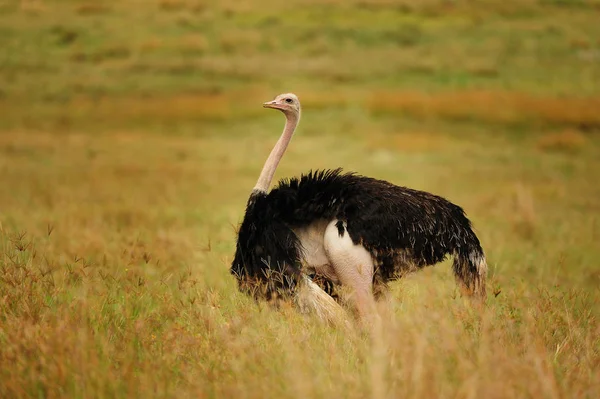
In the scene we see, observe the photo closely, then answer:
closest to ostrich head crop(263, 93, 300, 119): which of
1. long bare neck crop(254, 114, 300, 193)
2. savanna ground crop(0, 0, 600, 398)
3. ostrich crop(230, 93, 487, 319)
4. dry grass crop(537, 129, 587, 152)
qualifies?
long bare neck crop(254, 114, 300, 193)

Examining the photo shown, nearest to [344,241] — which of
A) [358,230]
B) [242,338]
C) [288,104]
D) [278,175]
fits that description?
[358,230]

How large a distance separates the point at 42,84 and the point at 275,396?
27.9 metres

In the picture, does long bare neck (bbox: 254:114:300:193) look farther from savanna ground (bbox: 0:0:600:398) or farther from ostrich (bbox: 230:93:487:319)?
savanna ground (bbox: 0:0:600:398)

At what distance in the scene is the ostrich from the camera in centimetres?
632

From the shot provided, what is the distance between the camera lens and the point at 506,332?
5664 mm

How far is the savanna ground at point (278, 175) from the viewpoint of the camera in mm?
4883

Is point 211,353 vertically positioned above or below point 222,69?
above

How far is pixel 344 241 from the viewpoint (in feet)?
20.8

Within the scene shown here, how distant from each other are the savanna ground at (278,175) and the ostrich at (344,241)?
21cm

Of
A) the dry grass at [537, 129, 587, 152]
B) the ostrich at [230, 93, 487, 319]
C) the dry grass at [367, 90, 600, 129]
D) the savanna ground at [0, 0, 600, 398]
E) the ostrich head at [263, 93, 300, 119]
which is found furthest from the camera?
the dry grass at [367, 90, 600, 129]

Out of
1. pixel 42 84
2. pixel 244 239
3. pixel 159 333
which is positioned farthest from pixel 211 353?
pixel 42 84

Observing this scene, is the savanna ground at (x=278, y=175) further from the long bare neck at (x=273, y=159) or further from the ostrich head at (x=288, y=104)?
the ostrich head at (x=288, y=104)

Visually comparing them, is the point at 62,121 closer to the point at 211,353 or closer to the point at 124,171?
the point at 124,171

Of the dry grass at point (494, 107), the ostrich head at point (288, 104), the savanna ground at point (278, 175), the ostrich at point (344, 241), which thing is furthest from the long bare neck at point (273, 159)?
the dry grass at point (494, 107)
